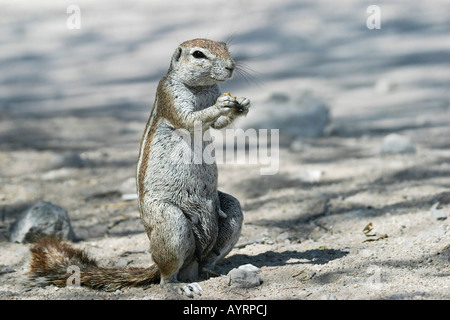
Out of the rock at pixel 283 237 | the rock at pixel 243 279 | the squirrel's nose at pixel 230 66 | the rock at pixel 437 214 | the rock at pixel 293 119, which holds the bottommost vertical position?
the rock at pixel 283 237

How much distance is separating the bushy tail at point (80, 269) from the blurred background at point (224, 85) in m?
1.34

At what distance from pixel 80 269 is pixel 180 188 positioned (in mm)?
867

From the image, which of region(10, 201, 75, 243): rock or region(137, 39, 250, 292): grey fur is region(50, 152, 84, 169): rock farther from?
region(137, 39, 250, 292): grey fur

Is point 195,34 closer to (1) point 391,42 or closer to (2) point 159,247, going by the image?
(1) point 391,42

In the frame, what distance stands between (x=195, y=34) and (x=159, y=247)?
780 centimetres

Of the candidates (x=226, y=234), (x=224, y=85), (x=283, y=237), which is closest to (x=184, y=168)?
(x=226, y=234)

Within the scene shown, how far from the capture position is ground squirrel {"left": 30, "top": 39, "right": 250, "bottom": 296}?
4434 mm

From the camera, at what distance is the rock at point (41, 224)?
5570 mm

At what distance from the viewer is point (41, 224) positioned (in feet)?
18.3

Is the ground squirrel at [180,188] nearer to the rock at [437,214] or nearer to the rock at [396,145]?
the rock at [437,214]

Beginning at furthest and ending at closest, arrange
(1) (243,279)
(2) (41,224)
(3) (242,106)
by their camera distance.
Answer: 1. (2) (41,224)
2. (3) (242,106)
3. (1) (243,279)

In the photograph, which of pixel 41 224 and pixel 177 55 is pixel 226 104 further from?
pixel 41 224

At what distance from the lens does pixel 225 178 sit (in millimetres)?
7168

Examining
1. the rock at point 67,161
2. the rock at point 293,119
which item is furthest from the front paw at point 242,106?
the rock at point 293,119
